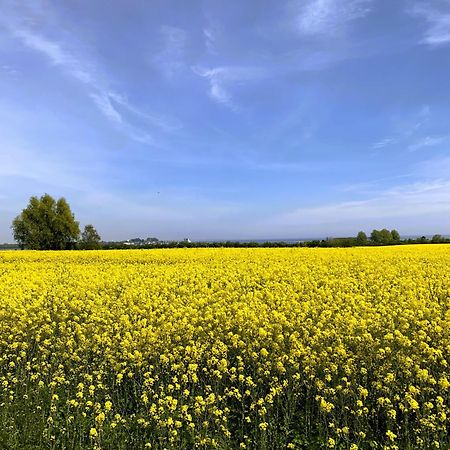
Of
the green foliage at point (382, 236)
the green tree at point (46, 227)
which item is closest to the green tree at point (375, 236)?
the green foliage at point (382, 236)

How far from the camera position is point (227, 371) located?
18.2 ft

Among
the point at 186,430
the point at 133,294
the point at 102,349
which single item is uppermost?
the point at 133,294

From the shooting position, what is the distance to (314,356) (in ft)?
19.2

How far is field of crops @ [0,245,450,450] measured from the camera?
16.1 feet

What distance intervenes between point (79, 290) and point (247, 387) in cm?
658

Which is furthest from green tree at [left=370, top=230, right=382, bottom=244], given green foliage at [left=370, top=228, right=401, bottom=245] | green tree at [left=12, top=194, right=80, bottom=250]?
green tree at [left=12, top=194, right=80, bottom=250]

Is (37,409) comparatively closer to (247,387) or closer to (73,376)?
(73,376)

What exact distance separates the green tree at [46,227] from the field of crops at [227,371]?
53111 mm

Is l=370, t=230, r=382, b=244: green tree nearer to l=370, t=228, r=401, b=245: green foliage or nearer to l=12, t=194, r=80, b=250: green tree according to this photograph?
l=370, t=228, r=401, b=245: green foliage

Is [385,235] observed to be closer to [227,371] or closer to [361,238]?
[361,238]

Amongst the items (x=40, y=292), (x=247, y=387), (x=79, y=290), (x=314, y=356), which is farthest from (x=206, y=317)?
(x=40, y=292)

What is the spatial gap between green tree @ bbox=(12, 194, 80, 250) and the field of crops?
5311cm

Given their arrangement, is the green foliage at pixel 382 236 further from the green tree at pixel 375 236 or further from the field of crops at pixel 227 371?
the field of crops at pixel 227 371

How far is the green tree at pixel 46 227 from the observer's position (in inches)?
2339
